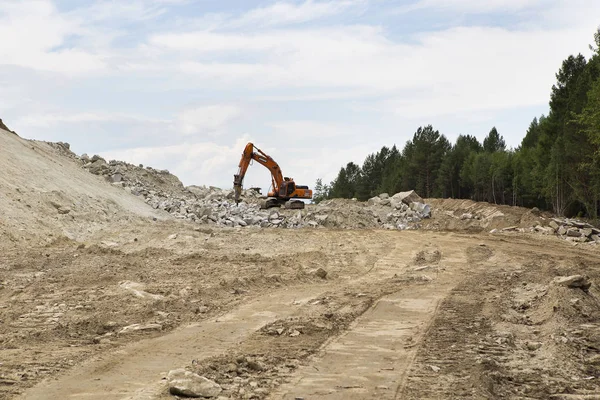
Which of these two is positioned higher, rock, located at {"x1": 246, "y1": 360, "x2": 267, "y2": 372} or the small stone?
the small stone

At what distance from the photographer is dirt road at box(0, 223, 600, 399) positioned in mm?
6059

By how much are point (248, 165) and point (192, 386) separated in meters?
32.6

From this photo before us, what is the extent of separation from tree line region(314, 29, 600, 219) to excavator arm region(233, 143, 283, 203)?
1615 cm

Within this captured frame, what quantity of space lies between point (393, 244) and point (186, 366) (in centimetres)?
1656

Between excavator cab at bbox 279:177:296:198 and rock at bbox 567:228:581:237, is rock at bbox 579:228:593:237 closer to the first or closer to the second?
rock at bbox 567:228:581:237

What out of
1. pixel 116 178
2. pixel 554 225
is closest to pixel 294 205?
pixel 116 178

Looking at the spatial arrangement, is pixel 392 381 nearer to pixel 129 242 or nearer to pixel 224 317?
pixel 224 317

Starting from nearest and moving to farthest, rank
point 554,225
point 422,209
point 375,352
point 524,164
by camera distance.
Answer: point 375,352
point 554,225
point 422,209
point 524,164

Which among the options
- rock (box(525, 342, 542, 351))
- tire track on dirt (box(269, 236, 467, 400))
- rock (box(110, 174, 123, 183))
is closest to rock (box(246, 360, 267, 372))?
tire track on dirt (box(269, 236, 467, 400))

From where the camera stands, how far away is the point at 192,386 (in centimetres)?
552

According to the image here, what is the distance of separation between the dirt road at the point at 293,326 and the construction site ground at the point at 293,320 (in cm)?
3

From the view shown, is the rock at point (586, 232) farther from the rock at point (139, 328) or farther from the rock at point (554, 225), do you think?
the rock at point (139, 328)

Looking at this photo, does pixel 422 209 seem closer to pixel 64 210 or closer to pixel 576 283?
pixel 64 210

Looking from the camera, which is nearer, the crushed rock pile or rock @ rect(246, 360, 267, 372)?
rock @ rect(246, 360, 267, 372)
